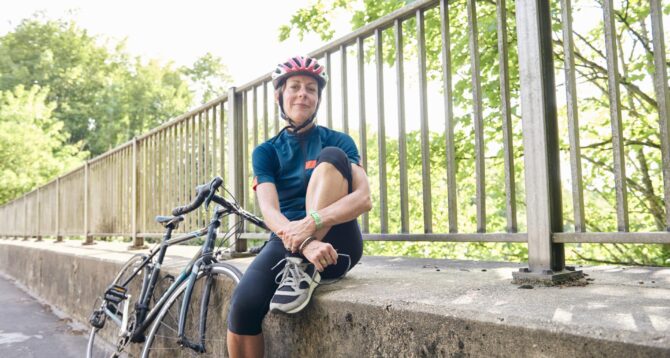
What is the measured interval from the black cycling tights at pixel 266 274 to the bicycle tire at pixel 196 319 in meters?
0.42

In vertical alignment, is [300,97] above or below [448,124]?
above

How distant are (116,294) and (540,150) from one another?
342 centimetres

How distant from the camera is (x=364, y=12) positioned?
305 inches

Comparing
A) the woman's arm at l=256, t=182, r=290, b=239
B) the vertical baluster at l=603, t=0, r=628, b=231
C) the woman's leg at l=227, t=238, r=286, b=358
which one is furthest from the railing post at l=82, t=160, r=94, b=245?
the vertical baluster at l=603, t=0, r=628, b=231

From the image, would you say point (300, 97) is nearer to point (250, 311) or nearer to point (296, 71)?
point (296, 71)

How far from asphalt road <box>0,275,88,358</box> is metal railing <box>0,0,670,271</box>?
4.41 feet

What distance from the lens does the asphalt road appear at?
481 centimetres

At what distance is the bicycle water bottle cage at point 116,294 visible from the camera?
161 inches

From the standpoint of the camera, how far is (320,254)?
228cm

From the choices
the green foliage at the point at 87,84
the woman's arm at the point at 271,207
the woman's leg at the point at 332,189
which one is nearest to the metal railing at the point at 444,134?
the woman's leg at the point at 332,189

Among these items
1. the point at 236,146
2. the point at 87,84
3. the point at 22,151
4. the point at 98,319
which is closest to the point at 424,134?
the point at 236,146

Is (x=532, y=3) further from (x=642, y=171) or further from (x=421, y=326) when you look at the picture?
(x=642, y=171)

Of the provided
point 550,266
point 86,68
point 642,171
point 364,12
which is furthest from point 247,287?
point 86,68

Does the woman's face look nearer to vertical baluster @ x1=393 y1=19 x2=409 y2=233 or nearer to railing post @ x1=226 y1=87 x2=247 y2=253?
vertical baluster @ x1=393 y1=19 x2=409 y2=233
